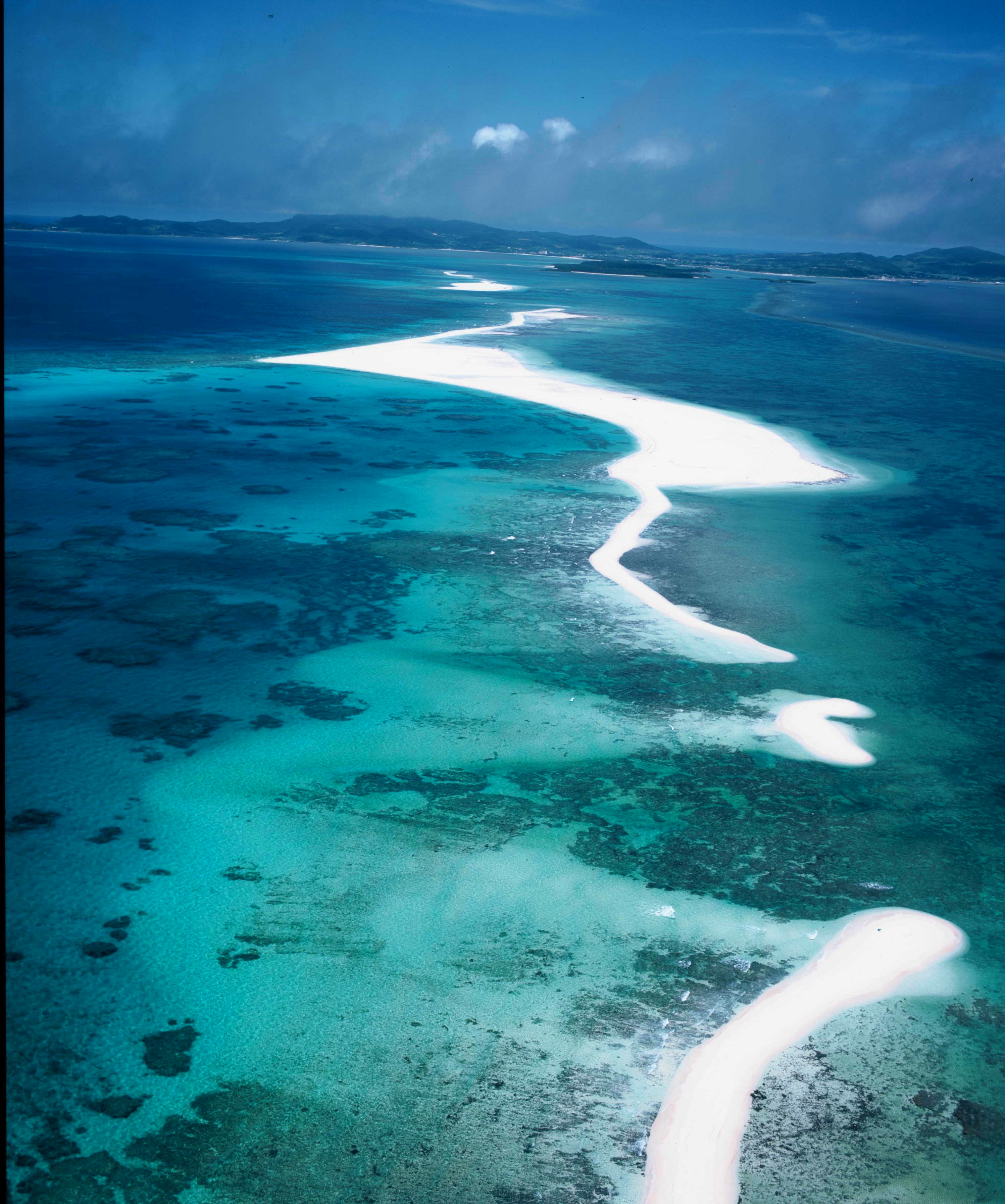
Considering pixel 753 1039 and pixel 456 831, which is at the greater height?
pixel 456 831

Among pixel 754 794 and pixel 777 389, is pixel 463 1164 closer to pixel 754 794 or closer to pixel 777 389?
pixel 754 794

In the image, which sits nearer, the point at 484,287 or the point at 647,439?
the point at 647,439

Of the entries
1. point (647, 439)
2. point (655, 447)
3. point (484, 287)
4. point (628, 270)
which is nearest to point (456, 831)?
point (655, 447)

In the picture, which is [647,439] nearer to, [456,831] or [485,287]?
[456,831]

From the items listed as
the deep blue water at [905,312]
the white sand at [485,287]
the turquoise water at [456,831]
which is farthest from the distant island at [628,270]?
the turquoise water at [456,831]

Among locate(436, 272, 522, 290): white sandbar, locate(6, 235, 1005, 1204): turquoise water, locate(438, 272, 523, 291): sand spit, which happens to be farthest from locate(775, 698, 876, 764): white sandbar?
locate(436, 272, 522, 290): white sandbar

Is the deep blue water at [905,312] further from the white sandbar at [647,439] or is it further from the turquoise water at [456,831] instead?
the turquoise water at [456,831]

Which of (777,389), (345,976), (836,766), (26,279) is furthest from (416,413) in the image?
(26,279)
